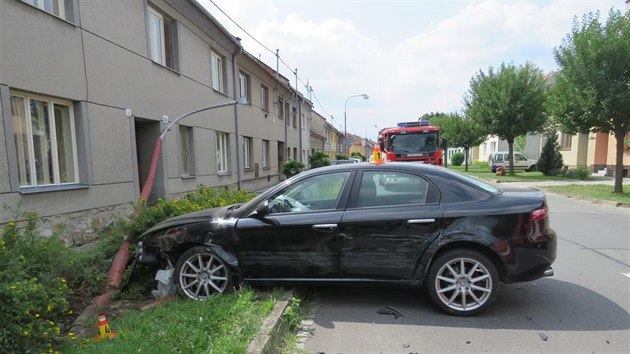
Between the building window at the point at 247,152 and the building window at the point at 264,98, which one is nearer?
the building window at the point at 247,152

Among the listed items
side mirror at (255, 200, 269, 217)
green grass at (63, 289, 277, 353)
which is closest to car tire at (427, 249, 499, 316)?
green grass at (63, 289, 277, 353)

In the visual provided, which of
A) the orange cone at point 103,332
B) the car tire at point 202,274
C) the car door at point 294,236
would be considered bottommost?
the orange cone at point 103,332

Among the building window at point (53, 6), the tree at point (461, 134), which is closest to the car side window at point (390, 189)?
the building window at point (53, 6)

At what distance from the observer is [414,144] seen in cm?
1489

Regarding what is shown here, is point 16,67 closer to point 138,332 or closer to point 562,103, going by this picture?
point 138,332

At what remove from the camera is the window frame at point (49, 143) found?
5598 millimetres

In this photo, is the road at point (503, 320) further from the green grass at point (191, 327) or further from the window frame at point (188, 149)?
the window frame at point (188, 149)

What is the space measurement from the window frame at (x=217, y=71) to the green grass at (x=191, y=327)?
1024cm

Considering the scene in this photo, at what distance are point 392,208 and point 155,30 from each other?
8.49 m

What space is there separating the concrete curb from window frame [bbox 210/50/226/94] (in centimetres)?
1059

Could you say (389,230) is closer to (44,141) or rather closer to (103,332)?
(103,332)

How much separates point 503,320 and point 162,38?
32.6 ft

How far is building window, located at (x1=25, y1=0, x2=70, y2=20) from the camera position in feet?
19.7

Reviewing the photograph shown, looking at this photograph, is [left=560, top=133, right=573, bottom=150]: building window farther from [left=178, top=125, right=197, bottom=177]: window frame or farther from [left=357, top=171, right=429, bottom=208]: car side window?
[left=357, top=171, right=429, bottom=208]: car side window
